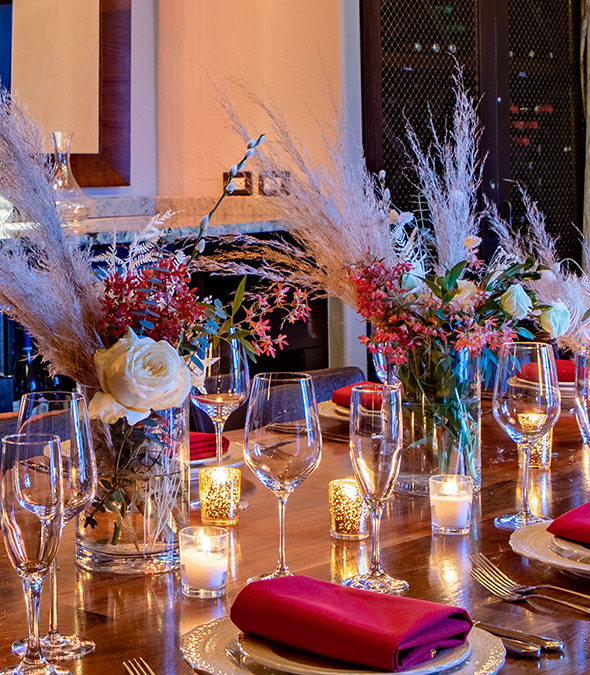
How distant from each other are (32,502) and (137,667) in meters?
0.17

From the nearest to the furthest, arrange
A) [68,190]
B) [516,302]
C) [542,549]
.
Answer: [542,549]
[516,302]
[68,190]

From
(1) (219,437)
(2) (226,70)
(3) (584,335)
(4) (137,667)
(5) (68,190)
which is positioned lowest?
(4) (137,667)

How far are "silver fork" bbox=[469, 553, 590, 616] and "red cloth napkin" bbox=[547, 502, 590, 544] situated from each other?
0.08 meters

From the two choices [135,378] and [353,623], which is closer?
[353,623]

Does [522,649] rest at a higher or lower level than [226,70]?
lower

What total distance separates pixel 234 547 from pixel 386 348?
1.16 ft

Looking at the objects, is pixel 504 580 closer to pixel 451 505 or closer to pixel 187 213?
pixel 451 505

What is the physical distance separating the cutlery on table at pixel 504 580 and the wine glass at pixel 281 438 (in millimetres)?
203

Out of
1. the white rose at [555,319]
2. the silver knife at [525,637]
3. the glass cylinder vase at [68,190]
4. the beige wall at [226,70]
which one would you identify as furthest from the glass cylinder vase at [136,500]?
the beige wall at [226,70]

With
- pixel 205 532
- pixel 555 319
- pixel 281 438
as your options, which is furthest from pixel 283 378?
pixel 555 319

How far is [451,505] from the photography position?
1139 millimetres

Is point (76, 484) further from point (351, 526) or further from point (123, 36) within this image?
point (123, 36)

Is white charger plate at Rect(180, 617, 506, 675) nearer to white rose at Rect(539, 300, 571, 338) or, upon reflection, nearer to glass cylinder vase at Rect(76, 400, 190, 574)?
glass cylinder vase at Rect(76, 400, 190, 574)

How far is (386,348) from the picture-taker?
1.31 m
